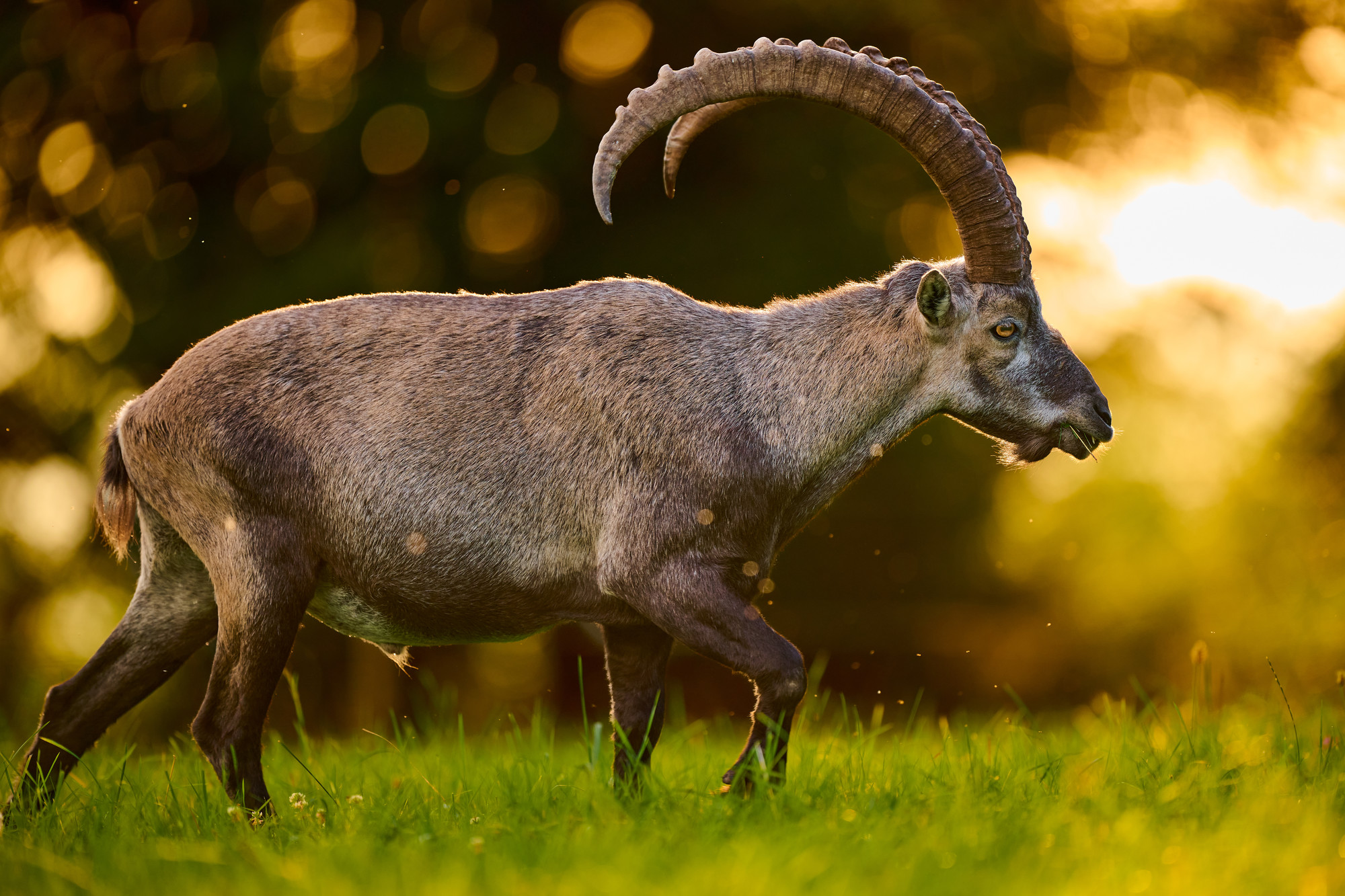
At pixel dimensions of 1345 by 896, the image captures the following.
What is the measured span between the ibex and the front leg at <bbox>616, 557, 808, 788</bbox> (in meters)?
0.01

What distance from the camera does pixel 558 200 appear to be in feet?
33.8

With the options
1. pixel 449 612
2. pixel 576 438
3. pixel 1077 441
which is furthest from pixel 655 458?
pixel 1077 441

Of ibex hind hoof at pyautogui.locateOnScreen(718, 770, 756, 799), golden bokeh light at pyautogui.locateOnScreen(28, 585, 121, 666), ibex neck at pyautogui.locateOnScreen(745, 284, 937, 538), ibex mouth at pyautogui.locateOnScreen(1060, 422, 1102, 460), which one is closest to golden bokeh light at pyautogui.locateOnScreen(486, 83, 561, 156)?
ibex neck at pyautogui.locateOnScreen(745, 284, 937, 538)

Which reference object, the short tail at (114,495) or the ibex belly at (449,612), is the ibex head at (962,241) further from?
the short tail at (114,495)

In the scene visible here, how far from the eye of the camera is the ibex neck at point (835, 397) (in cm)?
473

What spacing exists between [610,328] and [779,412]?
2.51 feet

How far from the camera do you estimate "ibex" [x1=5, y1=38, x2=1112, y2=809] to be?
458cm

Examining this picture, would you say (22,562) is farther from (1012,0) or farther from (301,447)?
(1012,0)

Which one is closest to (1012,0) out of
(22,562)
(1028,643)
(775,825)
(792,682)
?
(1028,643)

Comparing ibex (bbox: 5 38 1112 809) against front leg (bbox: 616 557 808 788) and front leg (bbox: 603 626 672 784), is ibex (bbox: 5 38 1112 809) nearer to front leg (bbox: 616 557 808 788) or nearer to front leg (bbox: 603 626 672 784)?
front leg (bbox: 616 557 808 788)

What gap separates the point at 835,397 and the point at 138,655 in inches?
121

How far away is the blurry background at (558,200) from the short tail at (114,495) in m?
4.21

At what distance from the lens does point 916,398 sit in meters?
4.84

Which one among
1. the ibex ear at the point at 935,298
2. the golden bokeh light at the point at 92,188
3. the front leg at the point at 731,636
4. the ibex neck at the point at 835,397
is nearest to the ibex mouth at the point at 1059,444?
the ibex neck at the point at 835,397
